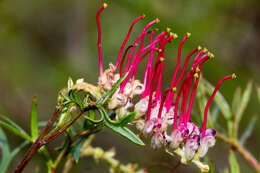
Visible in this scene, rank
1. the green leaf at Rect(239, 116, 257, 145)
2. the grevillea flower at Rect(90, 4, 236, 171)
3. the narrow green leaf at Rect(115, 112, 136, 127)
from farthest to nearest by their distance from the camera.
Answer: the green leaf at Rect(239, 116, 257, 145)
the grevillea flower at Rect(90, 4, 236, 171)
the narrow green leaf at Rect(115, 112, 136, 127)

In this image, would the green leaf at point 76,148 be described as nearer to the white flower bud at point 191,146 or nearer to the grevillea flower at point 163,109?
the grevillea flower at point 163,109

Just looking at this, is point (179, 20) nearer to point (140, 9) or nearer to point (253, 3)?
point (140, 9)

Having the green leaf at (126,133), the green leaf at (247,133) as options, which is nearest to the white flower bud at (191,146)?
the green leaf at (126,133)

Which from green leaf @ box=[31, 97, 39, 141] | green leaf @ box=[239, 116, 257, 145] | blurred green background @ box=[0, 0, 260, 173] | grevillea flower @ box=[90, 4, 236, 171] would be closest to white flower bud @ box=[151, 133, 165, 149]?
grevillea flower @ box=[90, 4, 236, 171]

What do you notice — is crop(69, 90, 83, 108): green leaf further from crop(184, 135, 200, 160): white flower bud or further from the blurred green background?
the blurred green background

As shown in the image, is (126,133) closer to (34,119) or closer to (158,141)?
(158,141)

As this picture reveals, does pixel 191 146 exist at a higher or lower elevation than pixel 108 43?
lower

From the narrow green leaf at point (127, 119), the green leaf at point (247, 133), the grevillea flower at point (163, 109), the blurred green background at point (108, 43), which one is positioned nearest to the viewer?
the narrow green leaf at point (127, 119)

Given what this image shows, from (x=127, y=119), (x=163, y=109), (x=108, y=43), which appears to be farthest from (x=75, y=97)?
(x=108, y=43)

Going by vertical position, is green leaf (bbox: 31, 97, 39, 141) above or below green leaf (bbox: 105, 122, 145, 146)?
above
